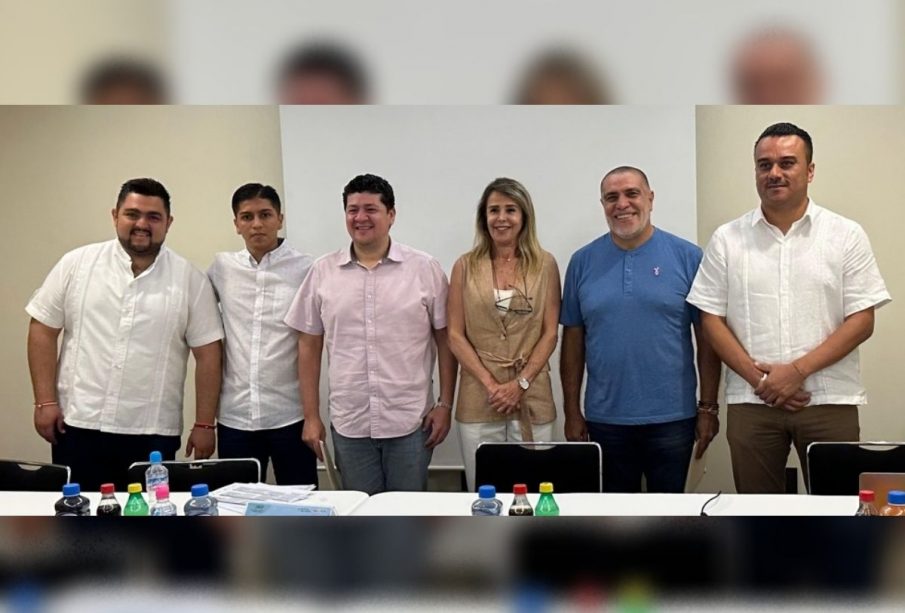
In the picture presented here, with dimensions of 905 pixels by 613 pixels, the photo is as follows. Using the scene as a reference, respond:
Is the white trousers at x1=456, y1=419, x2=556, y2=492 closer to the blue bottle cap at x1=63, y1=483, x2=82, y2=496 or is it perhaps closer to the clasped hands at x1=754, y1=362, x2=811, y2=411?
the clasped hands at x1=754, y1=362, x2=811, y2=411

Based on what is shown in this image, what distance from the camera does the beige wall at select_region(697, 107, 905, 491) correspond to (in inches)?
174

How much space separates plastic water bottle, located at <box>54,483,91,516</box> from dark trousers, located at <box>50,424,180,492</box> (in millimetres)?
1454

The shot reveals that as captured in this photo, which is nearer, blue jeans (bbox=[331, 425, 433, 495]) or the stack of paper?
the stack of paper

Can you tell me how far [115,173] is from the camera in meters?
4.73

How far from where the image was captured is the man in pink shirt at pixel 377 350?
3885 millimetres

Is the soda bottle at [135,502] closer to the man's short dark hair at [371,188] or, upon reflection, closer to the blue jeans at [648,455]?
the man's short dark hair at [371,188]

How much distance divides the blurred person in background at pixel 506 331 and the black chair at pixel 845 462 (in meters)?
1.25

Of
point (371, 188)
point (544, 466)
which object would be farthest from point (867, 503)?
point (371, 188)

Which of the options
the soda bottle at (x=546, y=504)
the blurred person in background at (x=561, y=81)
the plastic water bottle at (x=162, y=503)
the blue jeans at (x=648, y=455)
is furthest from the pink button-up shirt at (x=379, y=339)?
the blurred person in background at (x=561, y=81)

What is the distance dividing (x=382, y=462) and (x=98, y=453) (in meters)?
1.23

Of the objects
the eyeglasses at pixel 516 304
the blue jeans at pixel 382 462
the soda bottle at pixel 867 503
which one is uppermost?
the eyeglasses at pixel 516 304

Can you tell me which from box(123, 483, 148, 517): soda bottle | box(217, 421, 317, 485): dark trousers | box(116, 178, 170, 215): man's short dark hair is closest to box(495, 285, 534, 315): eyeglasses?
box(217, 421, 317, 485): dark trousers

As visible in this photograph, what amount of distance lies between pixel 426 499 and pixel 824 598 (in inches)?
98.9

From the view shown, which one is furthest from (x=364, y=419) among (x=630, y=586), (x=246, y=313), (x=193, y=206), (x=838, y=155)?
(x=630, y=586)
